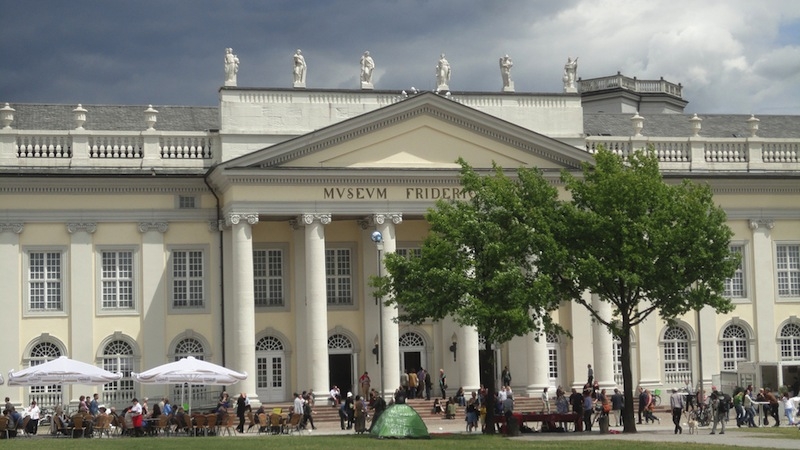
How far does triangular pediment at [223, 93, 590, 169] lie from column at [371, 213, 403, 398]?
206 centimetres

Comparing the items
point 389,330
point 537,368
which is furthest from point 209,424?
point 537,368

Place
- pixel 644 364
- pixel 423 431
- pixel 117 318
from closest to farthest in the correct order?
pixel 423 431
pixel 117 318
pixel 644 364

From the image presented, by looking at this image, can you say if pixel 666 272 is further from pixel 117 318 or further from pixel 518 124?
pixel 117 318

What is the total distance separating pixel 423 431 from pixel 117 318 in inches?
725

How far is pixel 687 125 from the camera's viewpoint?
6994 cm

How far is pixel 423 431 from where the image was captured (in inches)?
1656

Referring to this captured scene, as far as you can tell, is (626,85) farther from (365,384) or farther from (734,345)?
(365,384)

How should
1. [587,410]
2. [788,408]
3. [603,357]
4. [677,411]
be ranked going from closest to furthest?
1. [677,411]
2. [587,410]
3. [788,408]
4. [603,357]

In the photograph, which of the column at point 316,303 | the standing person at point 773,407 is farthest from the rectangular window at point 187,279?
the standing person at point 773,407

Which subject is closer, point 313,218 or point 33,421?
point 33,421

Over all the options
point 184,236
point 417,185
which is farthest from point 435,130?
point 184,236

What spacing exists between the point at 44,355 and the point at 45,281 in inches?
111

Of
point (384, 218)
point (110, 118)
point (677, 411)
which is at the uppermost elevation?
point (110, 118)

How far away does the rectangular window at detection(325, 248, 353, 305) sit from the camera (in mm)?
58562
